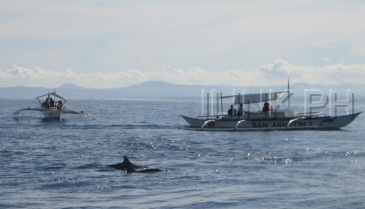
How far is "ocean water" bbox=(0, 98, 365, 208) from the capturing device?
2659 centimetres

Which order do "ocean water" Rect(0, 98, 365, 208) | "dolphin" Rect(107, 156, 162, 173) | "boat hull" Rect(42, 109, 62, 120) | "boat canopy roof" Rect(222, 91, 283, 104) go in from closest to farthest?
"ocean water" Rect(0, 98, 365, 208)
"dolphin" Rect(107, 156, 162, 173)
"boat canopy roof" Rect(222, 91, 283, 104)
"boat hull" Rect(42, 109, 62, 120)

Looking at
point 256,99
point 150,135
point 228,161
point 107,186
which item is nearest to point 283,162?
point 228,161

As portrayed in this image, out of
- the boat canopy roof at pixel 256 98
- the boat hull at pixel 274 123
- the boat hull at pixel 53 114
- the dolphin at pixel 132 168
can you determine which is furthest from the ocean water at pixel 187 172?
the boat hull at pixel 53 114

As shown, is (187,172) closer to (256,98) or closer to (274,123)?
(274,123)

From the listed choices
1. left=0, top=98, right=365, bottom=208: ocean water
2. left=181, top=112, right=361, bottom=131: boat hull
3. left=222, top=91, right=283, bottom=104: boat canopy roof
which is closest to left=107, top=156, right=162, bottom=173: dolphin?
left=0, top=98, right=365, bottom=208: ocean water

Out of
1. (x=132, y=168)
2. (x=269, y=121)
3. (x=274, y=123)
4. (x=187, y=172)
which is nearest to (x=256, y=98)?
(x=269, y=121)

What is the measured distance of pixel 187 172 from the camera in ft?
113

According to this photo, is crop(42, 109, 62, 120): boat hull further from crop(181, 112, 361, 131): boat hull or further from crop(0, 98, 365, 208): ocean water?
crop(0, 98, 365, 208): ocean water

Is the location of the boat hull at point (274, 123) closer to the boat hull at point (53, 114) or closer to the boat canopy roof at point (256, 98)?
the boat canopy roof at point (256, 98)

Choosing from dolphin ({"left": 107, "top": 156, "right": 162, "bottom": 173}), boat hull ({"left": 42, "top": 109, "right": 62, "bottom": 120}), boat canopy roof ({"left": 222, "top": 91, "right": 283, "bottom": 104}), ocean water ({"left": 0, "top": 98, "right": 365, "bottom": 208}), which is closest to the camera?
ocean water ({"left": 0, "top": 98, "right": 365, "bottom": 208})

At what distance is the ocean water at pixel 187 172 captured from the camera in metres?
26.6

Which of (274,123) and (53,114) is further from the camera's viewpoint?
(53,114)

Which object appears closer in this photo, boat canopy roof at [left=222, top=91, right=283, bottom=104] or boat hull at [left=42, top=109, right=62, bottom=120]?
boat canopy roof at [left=222, top=91, right=283, bottom=104]

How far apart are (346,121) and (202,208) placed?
45.2 metres
